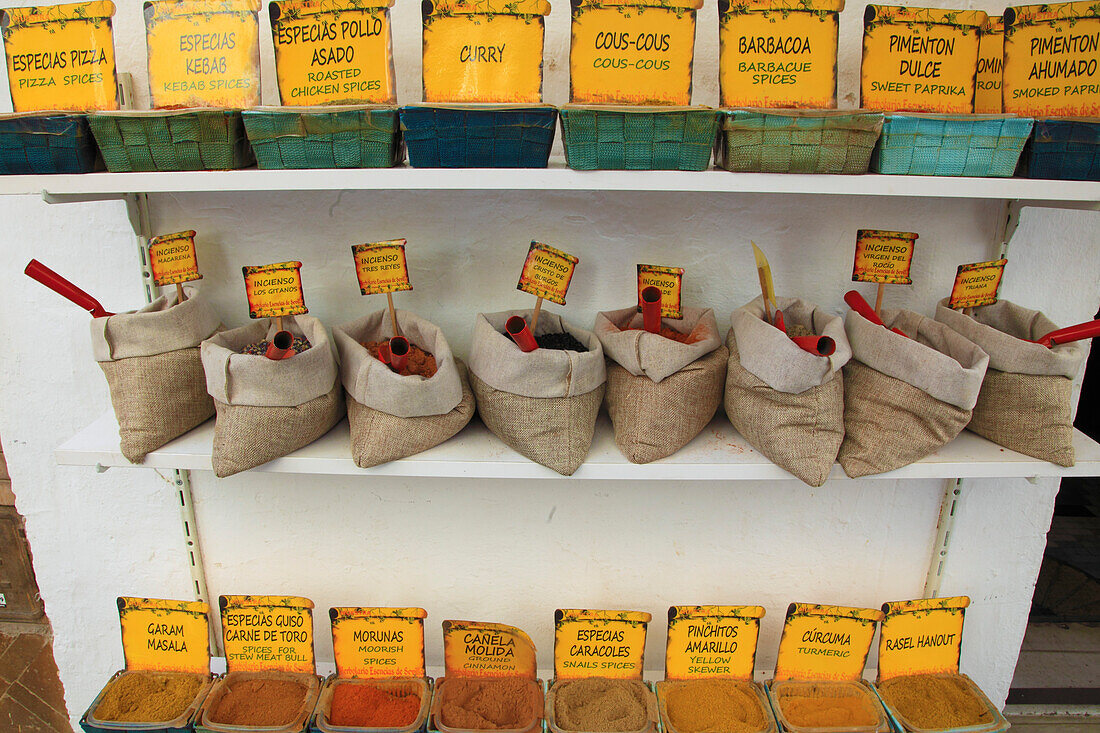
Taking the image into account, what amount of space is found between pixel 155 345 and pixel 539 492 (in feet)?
2.61

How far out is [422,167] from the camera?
97cm

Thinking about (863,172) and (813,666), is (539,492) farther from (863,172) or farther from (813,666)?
(863,172)

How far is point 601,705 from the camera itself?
4.26ft

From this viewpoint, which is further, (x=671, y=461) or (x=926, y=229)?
(x=926, y=229)

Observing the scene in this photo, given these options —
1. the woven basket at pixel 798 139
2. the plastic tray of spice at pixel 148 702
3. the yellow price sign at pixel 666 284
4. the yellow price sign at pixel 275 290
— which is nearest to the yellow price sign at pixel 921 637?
the yellow price sign at pixel 666 284

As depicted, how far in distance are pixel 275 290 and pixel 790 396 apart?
2.86 feet

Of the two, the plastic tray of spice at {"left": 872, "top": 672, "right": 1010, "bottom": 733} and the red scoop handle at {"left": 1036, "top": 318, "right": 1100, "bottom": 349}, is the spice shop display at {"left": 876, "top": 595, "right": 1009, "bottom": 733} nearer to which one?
the plastic tray of spice at {"left": 872, "top": 672, "right": 1010, "bottom": 733}

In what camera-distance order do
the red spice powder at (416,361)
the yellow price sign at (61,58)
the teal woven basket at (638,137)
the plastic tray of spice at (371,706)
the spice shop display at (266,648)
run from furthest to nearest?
the spice shop display at (266,648), the plastic tray of spice at (371,706), the red spice powder at (416,361), the yellow price sign at (61,58), the teal woven basket at (638,137)

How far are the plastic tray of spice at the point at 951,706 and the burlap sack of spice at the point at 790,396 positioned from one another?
0.63m

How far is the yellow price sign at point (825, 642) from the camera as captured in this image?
136 centimetres

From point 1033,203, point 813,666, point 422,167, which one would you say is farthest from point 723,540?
point 422,167

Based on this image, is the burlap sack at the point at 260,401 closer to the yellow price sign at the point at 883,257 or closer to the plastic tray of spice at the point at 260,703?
the plastic tray of spice at the point at 260,703

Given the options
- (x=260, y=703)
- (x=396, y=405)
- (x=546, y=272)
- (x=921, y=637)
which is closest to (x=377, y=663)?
(x=260, y=703)

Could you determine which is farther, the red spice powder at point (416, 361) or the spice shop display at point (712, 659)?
the spice shop display at point (712, 659)
